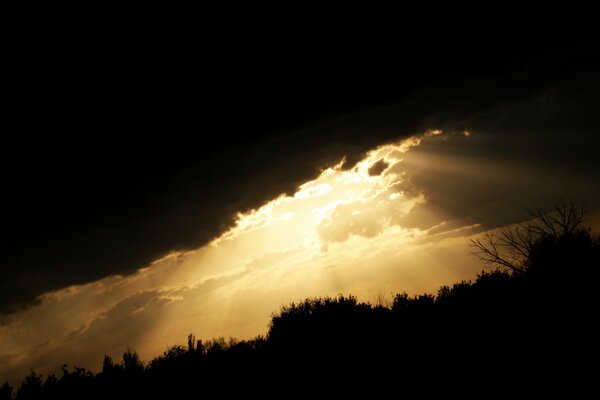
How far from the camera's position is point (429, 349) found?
64.4 ft

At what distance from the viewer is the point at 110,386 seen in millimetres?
27328

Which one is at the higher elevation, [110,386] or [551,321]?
[110,386]

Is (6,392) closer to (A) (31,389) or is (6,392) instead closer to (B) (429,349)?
(A) (31,389)

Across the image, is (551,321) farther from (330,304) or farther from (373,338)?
(330,304)

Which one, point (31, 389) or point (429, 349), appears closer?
point (429, 349)

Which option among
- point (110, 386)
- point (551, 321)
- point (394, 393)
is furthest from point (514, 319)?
point (110, 386)

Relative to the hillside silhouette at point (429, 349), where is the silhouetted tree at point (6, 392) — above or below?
above

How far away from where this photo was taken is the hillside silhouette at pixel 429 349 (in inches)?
581

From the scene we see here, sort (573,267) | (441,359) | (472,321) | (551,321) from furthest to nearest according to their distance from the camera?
(573,267), (472,321), (551,321), (441,359)

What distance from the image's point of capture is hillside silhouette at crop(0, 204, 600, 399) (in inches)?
A: 581

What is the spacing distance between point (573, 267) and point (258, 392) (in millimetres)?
31364

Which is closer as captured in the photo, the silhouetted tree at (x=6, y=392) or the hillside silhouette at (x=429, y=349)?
the hillside silhouette at (x=429, y=349)

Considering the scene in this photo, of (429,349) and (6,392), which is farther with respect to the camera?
(6,392)

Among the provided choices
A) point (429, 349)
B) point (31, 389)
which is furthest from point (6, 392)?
point (429, 349)
